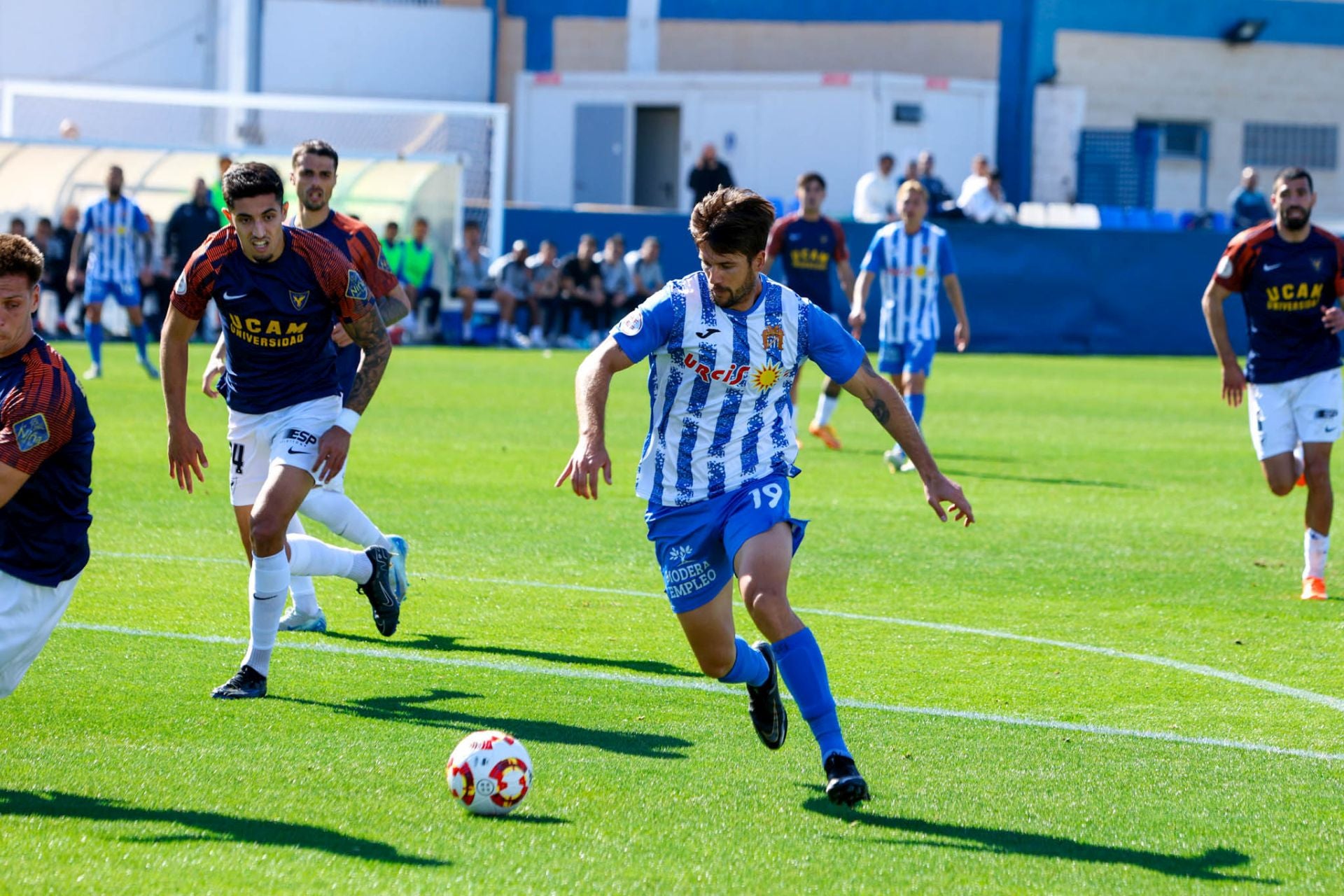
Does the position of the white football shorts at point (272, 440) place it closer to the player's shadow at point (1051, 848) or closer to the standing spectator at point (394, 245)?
the player's shadow at point (1051, 848)

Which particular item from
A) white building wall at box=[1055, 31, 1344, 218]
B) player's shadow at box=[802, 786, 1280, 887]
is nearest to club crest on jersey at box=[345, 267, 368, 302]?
player's shadow at box=[802, 786, 1280, 887]

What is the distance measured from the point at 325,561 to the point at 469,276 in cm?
2125

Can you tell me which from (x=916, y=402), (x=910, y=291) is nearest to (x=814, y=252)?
(x=910, y=291)

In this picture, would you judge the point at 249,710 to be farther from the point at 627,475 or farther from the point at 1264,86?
the point at 1264,86

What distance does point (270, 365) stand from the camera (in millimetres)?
6688

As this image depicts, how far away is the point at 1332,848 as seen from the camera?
16.0 feet

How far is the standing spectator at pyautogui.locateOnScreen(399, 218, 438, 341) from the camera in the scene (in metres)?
27.4

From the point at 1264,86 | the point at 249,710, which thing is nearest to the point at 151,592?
the point at 249,710

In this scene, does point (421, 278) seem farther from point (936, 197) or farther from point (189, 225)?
point (936, 197)

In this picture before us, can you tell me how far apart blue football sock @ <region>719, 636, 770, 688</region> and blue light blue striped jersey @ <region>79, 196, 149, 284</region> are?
50.9 feet

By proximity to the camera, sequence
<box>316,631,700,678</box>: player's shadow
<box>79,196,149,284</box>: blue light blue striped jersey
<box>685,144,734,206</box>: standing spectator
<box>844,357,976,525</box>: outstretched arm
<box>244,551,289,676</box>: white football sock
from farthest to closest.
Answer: <box>685,144,734,206</box>: standing spectator
<box>79,196,149,284</box>: blue light blue striped jersey
<box>316,631,700,678</box>: player's shadow
<box>244,551,289,676</box>: white football sock
<box>844,357,976,525</box>: outstretched arm

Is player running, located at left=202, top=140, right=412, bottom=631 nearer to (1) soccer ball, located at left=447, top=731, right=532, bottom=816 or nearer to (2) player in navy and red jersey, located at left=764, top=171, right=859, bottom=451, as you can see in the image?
(1) soccer ball, located at left=447, top=731, right=532, bottom=816

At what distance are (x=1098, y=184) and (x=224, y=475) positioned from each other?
1015 inches

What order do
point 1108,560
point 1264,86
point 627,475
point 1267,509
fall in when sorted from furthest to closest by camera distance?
point 1264,86 < point 627,475 < point 1267,509 < point 1108,560
